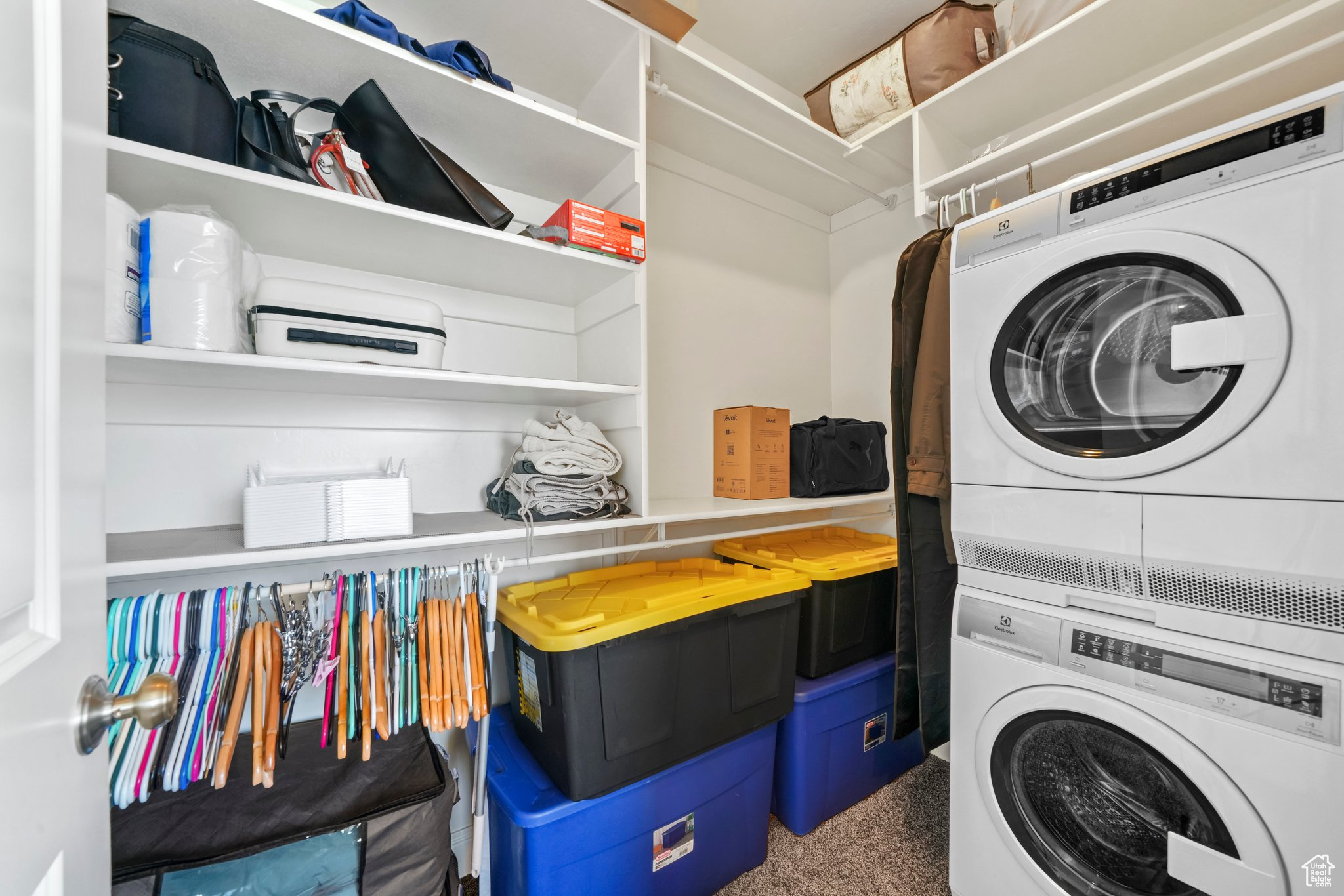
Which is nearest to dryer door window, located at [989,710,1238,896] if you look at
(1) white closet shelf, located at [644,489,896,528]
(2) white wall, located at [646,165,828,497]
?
(1) white closet shelf, located at [644,489,896,528]

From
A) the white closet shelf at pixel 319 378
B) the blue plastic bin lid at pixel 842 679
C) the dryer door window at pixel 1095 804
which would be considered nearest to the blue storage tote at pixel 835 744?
the blue plastic bin lid at pixel 842 679

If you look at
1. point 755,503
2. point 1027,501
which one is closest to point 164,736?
point 755,503

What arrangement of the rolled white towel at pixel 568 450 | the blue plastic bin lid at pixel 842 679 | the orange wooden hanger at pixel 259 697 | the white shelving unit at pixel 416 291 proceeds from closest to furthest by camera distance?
the orange wooden hanger at pixel 259 697 → the white shelving unit at pixel 416 291 → the rolled white towel at pixel 568 450 → the blue plastic bin lid at pixel 842 679

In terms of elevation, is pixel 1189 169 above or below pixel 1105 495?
above

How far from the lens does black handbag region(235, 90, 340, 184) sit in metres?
1.10

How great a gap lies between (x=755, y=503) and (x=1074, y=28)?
160 cm

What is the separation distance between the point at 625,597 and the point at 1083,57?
6.71ft

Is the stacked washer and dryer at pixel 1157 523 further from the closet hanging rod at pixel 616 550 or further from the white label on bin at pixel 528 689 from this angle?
the white label on bin at pixel 528 689

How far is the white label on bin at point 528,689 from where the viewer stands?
1344mm

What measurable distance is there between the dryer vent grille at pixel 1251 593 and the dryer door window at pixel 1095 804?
30 cm

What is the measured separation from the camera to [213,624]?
101cm

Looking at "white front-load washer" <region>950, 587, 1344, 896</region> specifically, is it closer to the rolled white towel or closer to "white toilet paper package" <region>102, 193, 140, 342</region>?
the rolled white towel

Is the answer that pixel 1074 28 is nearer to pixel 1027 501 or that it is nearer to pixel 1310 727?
pixel 1027 501

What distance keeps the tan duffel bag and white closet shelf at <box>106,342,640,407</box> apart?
1429mm
